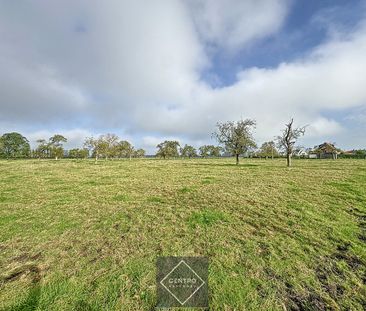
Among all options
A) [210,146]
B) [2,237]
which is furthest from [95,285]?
[210,146]

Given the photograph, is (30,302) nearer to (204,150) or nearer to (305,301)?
(305,301)

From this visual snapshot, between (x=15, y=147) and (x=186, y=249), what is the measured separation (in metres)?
129

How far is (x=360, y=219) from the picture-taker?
8.68 m

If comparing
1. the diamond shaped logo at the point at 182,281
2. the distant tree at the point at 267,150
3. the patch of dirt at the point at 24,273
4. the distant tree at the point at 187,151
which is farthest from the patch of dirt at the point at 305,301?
the distant tree at the point at 187,151

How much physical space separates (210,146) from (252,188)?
11771 cm

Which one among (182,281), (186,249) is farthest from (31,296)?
(186,249)

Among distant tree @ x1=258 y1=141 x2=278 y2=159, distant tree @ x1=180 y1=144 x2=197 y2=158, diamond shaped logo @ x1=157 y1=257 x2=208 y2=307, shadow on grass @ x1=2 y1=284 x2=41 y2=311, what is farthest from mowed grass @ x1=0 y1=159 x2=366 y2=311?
distant tree @ x1=180 y1=144 x2=197 y2=158

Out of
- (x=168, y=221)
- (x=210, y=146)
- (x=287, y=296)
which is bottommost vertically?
(x=287, y=296)

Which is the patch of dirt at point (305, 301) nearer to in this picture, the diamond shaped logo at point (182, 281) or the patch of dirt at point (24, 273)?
the diamond shaped logo at point (182, 281)

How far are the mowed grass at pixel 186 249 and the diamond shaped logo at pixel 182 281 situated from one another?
20 cm

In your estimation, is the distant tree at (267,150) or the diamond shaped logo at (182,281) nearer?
the diamond shaped logo at (182,281)

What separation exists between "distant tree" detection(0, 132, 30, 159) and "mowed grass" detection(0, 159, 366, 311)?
391ft

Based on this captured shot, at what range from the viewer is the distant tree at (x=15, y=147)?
10044 cm

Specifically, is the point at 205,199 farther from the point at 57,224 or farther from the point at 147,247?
the point at 57,224
